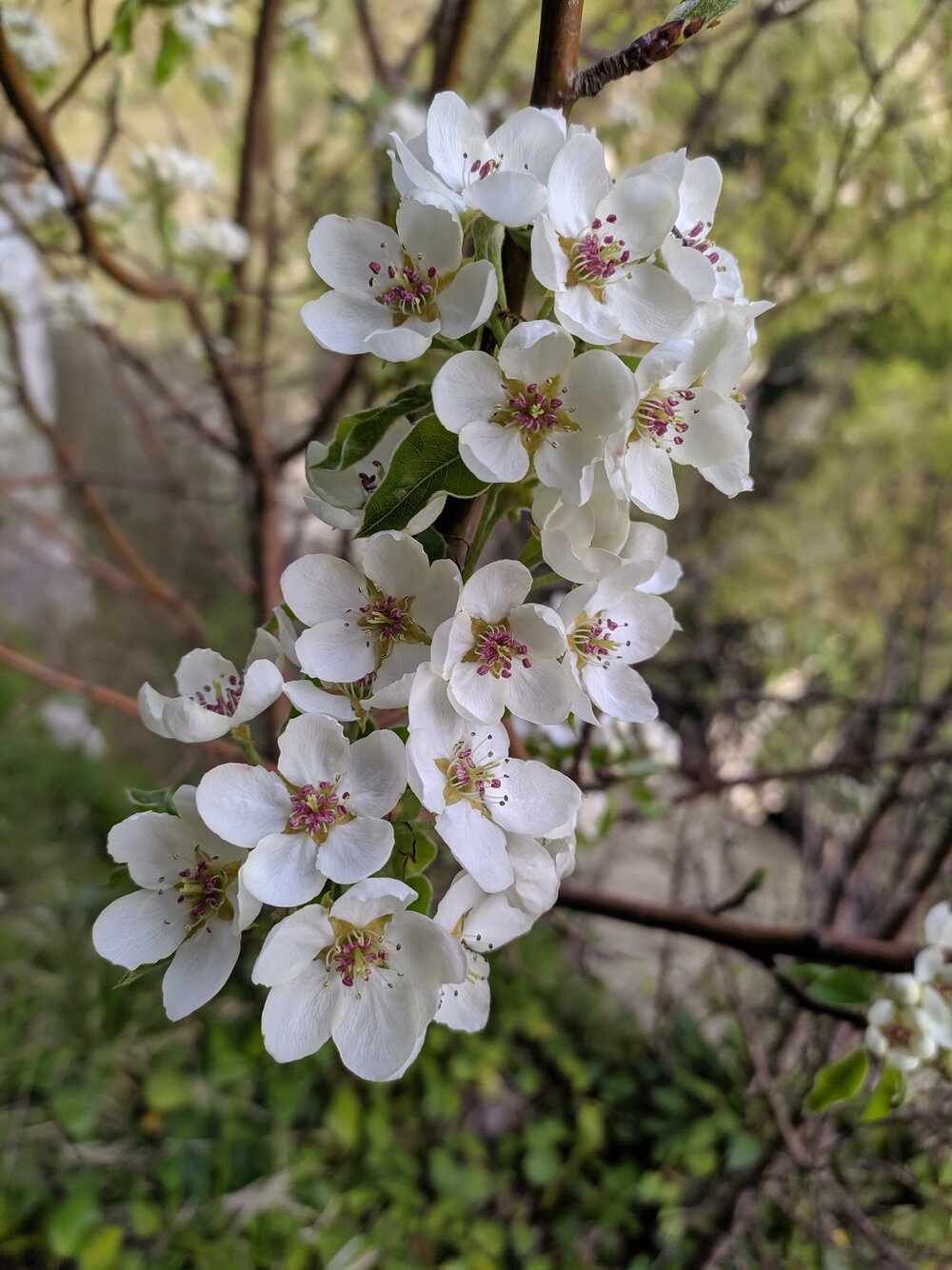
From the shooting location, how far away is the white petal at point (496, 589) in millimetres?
431

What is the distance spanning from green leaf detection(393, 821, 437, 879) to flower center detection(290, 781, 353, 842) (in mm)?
41

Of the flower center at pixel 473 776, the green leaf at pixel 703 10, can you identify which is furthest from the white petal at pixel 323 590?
the green leaf at pixel 703 10

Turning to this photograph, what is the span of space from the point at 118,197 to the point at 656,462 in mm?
1384

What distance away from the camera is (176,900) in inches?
17.3

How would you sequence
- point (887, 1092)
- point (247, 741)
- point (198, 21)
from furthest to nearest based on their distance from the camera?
point (198, 21) < point (887, 1092) < point (247, 741)

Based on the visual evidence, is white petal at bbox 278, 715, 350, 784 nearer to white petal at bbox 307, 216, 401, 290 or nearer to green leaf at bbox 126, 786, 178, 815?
green leaf at bbox 126, 786, 178, 815

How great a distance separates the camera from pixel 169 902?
0.44 m

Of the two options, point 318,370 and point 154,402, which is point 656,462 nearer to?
point 318,370

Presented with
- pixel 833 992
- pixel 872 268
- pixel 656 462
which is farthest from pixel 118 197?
pixel 872 268

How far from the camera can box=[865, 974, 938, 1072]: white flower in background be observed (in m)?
0.65

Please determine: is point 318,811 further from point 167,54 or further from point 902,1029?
point 167,54

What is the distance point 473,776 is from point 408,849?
0.06 meters

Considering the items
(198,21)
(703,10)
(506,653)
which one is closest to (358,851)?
(506,653)

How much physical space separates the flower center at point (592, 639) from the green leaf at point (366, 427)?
177mm
